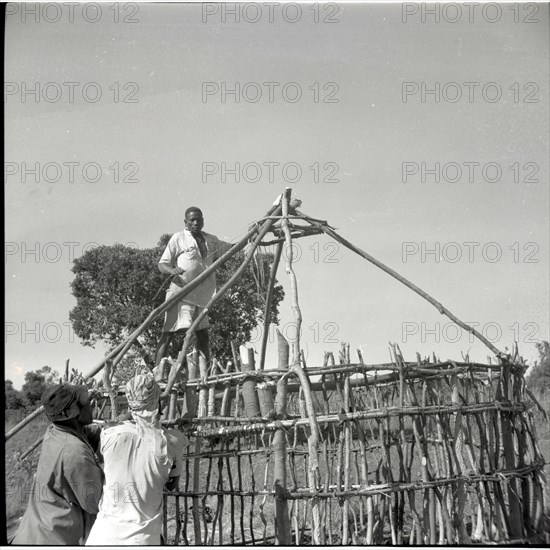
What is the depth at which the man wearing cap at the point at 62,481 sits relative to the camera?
3.66 meters

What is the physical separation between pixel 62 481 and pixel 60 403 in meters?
0.39

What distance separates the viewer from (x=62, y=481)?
12.0ft

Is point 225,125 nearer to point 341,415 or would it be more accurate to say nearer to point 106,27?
point 106,27

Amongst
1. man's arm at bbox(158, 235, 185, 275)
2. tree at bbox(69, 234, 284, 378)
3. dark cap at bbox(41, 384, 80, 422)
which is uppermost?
tree at bbox(69, 234, 284, 378)

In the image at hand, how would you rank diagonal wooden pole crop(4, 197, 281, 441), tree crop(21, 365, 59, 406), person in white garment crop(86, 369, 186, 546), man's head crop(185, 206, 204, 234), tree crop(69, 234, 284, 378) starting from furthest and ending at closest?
tree crop(21, 365, 59, 406) < tree crop(69, 234, 284, 378) < man's head crop(185, 206, 204, 234) < diagonal wooden pole crop(4, 197, 281, 441) < person in white garment crop(86, 369, 186, 546)

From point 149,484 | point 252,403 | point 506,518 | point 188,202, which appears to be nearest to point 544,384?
point 188,202

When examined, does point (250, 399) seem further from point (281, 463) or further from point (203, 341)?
point (203, 341)

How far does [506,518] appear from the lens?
5.46 metres

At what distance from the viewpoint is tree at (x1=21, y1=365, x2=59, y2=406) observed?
16.5 meters

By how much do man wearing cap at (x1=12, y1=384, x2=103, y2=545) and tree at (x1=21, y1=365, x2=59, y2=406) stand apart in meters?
13.1

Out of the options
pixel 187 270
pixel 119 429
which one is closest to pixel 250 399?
pixel 119 429

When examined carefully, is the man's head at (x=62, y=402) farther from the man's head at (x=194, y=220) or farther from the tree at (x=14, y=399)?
the tree at (x=14, y=399)

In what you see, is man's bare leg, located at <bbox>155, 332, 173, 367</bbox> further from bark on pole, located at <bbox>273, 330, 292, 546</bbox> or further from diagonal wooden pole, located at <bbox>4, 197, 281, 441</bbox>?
bark on pole, located at <bbox>273, 330, 292, 546</bbox>

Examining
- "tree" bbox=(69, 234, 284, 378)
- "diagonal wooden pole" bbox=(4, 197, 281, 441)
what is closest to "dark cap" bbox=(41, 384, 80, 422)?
"diagonal wooden pole" bbox=(4, 197, 281, 441)
